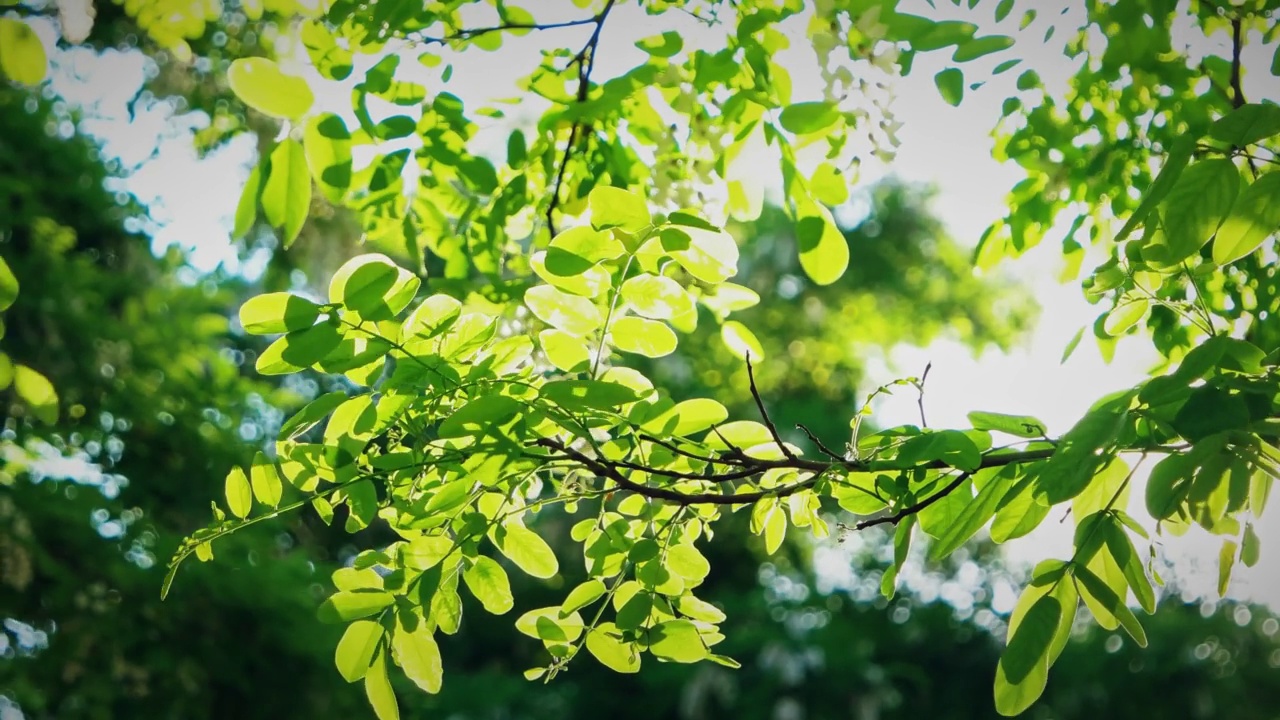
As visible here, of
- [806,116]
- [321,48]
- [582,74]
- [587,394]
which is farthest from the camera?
[582,74]

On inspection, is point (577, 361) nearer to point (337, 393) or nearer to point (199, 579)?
point (337, 393)

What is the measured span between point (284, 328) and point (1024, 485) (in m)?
0.85

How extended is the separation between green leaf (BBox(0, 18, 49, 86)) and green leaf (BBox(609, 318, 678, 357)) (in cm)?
69

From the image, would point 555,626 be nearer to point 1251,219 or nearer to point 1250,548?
point 1250,548

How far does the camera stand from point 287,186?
123 centimetres

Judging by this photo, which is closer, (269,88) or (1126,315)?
(269,88)

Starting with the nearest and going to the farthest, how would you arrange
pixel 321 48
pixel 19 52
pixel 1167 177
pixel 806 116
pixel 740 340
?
pixel 19 52 < pixel 1167 177 < pixel 806 116 < pixel 740 340 < pixel 321 48

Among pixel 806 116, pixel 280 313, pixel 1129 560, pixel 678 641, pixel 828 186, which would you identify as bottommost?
pixel 678 641

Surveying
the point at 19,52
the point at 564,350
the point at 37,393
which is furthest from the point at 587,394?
the point at 37,393

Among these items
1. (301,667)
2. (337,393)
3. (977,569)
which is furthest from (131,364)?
(977,569)

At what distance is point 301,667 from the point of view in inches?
284

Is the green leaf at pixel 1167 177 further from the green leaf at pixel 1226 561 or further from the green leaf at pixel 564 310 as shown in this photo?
the green leaf at pixel 564 310

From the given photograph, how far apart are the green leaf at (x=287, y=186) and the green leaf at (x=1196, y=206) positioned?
3.29ft

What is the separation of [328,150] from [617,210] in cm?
44
